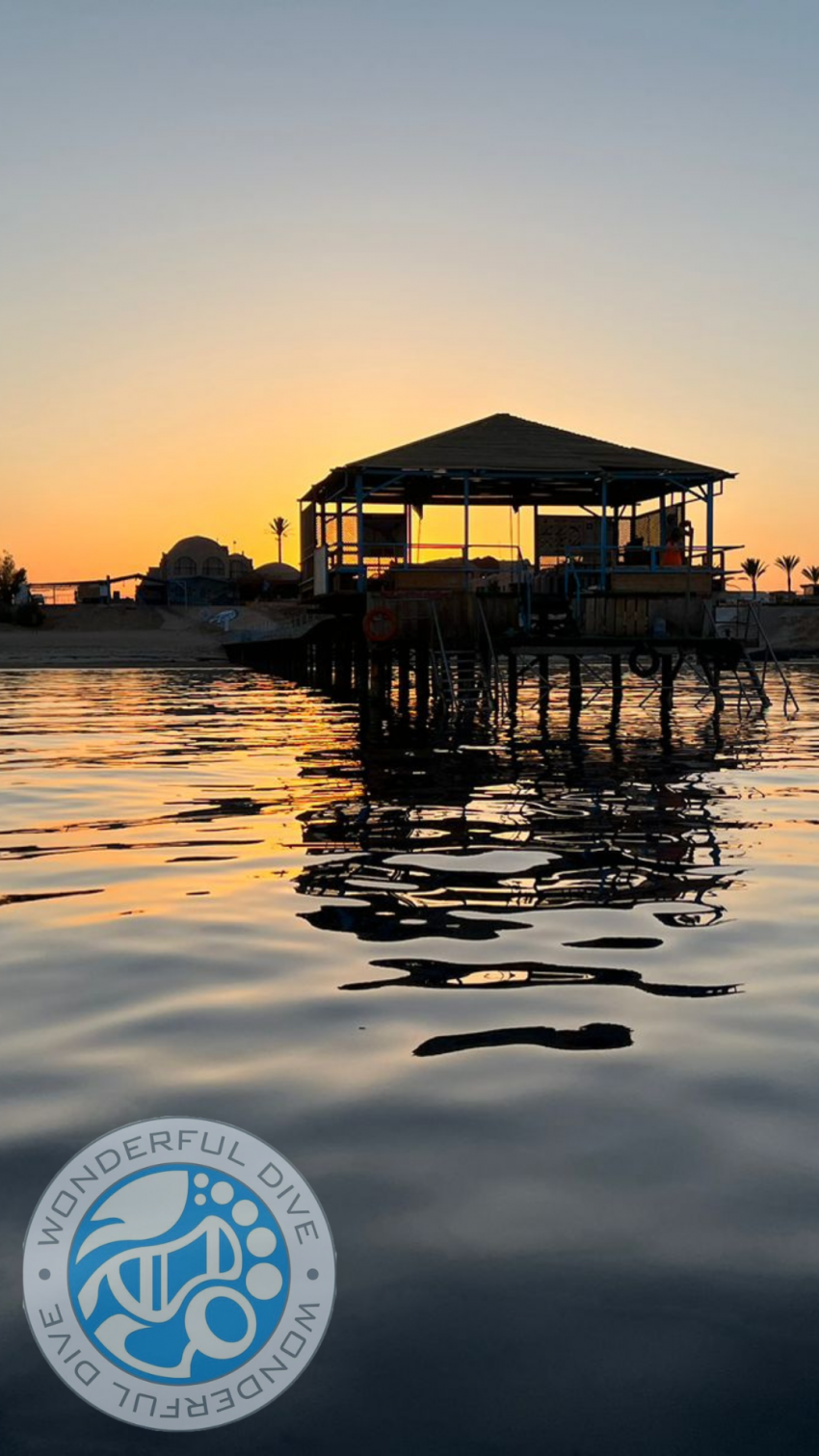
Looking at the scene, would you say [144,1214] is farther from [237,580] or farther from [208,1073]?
[237,580]

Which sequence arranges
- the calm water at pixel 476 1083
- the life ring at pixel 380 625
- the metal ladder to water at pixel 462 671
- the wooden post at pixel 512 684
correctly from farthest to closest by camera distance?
1. the life ring at pixel 380 625
2. the wooden post at pixel 512 684
3. the metal ladder to water at pixel 462 671
4. the calm water at pixel 476 1083

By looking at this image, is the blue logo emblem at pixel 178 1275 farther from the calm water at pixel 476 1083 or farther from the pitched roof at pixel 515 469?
the pitched roof at pixel 515 469

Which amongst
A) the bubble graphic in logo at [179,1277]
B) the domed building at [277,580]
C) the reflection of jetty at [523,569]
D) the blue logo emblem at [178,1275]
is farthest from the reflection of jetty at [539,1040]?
the domed building at [277,580]

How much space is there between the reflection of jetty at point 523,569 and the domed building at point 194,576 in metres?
71.5

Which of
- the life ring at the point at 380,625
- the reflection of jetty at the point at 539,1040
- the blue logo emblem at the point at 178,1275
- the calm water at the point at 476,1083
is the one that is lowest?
the calm water at the point at 476,1083

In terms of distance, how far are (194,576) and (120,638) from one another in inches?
1093

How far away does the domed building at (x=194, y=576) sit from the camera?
9956 centimetres

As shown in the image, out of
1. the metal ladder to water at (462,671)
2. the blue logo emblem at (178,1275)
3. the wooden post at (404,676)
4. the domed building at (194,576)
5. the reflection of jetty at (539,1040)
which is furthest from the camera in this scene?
the domed building at (194,576)

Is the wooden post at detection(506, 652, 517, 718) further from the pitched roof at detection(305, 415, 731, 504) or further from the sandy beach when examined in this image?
→ the sandy beach

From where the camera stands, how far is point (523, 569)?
2658 centimetres

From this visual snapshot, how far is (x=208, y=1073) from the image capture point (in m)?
4.71

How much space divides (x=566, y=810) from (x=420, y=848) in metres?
2.46

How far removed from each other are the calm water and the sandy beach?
46.0 meters

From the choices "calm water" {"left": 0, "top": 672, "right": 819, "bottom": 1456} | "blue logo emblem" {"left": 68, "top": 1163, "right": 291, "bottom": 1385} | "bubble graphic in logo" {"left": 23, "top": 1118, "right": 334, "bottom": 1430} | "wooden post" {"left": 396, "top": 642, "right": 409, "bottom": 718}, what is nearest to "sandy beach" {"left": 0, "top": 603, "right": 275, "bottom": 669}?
"wooden post" {"left": 396, "top": 642, "right": 409, "bottom": 718}
